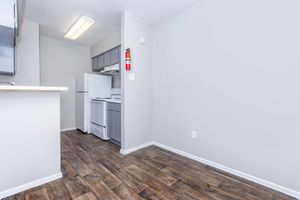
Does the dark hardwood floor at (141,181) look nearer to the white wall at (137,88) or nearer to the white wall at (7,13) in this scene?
the white wall at (137,88)

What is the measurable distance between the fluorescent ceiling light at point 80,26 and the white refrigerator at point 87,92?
35.7 inches

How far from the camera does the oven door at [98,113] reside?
299 centimetres

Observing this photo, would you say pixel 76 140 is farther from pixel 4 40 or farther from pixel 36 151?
pixel 4 40

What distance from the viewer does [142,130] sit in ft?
8.75

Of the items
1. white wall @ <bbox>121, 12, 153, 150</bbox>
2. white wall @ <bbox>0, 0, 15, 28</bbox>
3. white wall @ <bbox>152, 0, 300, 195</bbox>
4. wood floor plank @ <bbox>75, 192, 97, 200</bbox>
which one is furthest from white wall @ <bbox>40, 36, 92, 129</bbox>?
wood floor plank @ <bbox>75, 192, 97, 200</bbox>

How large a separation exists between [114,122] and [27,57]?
2.05 meters

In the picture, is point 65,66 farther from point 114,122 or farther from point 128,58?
point 128,58

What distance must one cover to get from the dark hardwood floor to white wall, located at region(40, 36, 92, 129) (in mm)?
1732

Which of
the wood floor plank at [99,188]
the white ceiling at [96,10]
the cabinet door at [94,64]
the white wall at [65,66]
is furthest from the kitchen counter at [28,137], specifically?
the cabinet door at [94,64]

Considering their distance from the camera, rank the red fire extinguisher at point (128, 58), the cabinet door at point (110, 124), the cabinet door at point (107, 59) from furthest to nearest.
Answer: the cabinet door at point (107, 59) → the cabinet door at point (110, 124) → the red fire extinguisher at point (128, 58)

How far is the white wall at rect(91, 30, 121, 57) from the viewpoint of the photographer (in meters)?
3.19

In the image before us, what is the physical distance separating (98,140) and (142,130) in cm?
107

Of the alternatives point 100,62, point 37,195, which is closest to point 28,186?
point 37,195

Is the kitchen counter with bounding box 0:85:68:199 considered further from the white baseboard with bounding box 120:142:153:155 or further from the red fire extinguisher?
the red fire extinguisher
